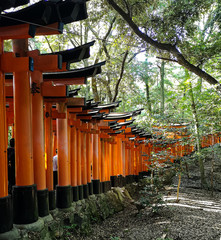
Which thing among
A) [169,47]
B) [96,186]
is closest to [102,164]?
[96,186]

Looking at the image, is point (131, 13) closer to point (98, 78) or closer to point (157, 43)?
point (157, 43)

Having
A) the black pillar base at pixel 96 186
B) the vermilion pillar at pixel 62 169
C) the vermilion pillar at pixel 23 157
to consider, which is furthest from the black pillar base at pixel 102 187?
the vermilion pillar at pixel 23 157

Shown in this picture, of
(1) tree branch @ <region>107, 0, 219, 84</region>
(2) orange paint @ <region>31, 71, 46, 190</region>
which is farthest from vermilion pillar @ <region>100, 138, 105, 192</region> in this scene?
(2) orange paint @ <region>31, 71, 46, 190</region>

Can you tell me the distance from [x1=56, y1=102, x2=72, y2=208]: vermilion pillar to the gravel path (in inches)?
39.1

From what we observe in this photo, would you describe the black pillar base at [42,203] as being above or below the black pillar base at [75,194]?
above

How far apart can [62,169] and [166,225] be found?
3.61m

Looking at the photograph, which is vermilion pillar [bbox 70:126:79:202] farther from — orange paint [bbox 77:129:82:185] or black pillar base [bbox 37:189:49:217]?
black pillar base [bbox 37:189:49:217]

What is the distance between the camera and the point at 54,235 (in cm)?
554

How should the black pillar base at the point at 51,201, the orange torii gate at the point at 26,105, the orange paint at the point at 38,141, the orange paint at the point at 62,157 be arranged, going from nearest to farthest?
the orange torii gate at the point at 26,105 < the orange paint at the point at 38,141 < the black pillar base at the point at 51,201 < the orange paint at the point at 62,157

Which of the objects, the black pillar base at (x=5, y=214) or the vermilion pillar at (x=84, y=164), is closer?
the black pillar base at (x=5, y=214)

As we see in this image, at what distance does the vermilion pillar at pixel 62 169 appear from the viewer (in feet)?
23.2

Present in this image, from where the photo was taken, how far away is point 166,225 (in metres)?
8.57

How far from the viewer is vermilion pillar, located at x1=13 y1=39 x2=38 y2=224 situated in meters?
4.93

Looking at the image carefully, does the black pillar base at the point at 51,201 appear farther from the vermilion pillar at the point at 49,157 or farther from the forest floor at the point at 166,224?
the forest floor at the point at 166,224
